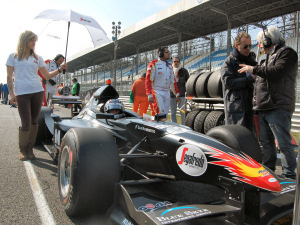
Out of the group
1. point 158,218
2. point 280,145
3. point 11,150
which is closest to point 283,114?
point 280,145

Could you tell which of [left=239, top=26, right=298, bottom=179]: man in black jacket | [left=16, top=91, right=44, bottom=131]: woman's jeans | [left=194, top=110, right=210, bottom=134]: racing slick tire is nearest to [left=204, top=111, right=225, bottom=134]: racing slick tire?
[left=194, top=110, right=210, bottom=134]: racing slick tire

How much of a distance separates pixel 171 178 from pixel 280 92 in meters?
1.64

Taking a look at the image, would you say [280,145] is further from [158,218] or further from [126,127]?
[158,218]

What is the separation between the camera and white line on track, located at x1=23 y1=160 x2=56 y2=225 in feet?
7.33

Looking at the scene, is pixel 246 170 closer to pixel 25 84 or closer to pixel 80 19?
pixel 25 84

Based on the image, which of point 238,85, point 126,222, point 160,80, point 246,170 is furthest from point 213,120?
point 126,222

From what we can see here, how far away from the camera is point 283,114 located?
2.94 metres

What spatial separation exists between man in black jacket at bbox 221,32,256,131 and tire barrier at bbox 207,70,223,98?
1.88m

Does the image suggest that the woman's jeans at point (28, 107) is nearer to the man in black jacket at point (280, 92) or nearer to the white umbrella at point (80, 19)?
the white umbrella at point (80, 19)

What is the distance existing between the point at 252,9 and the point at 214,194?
1677 centimetres

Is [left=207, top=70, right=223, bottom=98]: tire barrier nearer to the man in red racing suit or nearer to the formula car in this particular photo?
the man in red racing suit

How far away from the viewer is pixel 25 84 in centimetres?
395

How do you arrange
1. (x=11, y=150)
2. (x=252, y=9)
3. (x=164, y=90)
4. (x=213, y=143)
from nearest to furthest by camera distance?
(x=213, y=143) < (x=11, y=150) < (x=164, y=90) < (x=252, y=9)

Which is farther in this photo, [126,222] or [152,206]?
[152,206]
